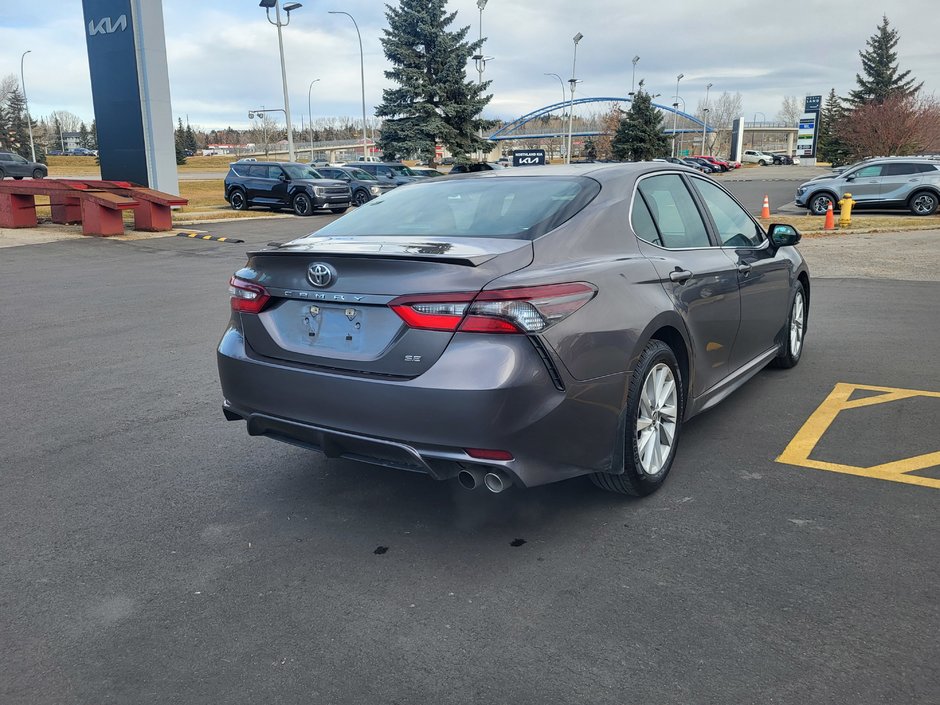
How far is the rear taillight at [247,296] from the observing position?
364 centimetres

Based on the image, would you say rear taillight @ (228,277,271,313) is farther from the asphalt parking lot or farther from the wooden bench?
the wooden bench

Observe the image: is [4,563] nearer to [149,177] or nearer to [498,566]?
[498,566]

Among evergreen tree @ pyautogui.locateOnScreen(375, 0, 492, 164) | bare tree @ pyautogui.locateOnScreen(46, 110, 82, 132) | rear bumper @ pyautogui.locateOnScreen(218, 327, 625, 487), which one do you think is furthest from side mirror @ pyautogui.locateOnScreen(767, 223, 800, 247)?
bare tree @ pyautogui.locateOnScreen(46, 110, 82, 132)

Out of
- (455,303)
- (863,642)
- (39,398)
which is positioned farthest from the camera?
(39,398)

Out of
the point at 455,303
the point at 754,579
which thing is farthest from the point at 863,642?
the point at 455,303

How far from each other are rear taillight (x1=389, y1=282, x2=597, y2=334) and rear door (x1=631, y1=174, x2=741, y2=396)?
102 centimetres

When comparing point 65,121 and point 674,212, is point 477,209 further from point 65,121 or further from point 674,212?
point 65,121

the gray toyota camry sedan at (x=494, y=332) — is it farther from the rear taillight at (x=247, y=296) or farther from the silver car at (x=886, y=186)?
the silver car at (x=886, y=186)

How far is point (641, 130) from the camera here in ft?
209

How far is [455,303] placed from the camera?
10.0 ft

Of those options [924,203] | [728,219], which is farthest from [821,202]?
[728,219]

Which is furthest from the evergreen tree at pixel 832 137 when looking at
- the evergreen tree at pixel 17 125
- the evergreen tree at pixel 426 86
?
the evergreen tree at pixel 17 125

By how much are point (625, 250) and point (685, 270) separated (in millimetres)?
502

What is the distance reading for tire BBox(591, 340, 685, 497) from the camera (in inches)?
141
